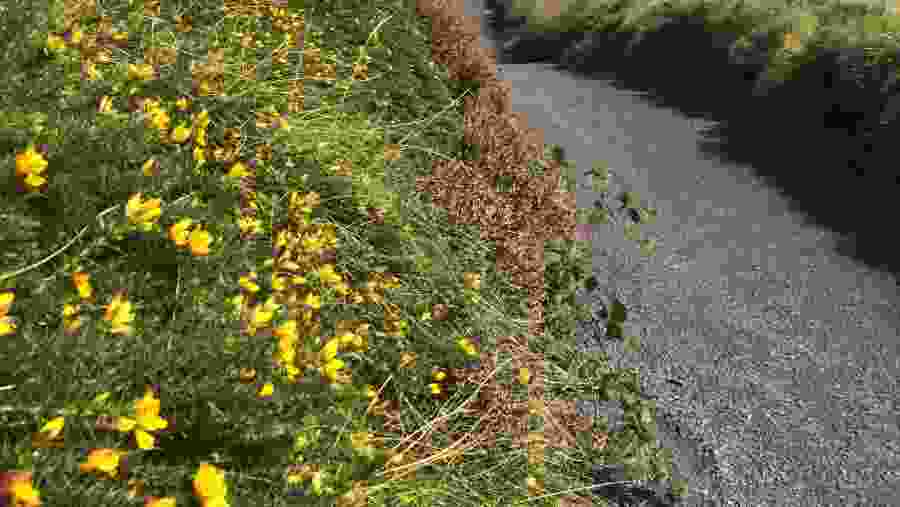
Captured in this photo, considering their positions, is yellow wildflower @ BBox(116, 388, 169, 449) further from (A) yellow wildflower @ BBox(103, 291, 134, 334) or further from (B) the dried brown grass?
(B) the dried brown grass

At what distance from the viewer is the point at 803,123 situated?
8289 millimetres

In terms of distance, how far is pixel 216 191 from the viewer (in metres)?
2.48

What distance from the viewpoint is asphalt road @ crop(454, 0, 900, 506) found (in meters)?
2.99

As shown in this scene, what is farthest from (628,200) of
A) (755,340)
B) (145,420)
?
(145,420)

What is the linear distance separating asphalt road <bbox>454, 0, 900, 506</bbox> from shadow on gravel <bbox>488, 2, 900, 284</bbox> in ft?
0.76

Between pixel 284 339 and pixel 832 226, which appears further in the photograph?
pixel 832 226

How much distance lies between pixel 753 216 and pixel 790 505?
11.7ft

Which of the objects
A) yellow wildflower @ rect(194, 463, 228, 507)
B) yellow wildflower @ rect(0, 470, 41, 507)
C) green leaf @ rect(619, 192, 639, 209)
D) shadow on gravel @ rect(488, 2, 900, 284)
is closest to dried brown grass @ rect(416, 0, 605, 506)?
green leaf @ rect(619, 192, 639, 209)

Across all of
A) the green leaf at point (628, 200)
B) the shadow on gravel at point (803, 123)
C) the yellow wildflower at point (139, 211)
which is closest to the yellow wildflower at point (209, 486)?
the yellow wildflower at point (139, 211)

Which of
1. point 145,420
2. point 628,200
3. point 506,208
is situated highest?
point 145,420

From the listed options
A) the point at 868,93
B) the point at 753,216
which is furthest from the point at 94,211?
the point at 868,93

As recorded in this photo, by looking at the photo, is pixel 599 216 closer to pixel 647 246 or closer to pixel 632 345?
pixel 647 246

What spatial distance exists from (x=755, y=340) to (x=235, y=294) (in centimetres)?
299

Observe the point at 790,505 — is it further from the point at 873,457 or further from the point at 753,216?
the point at 753,216
